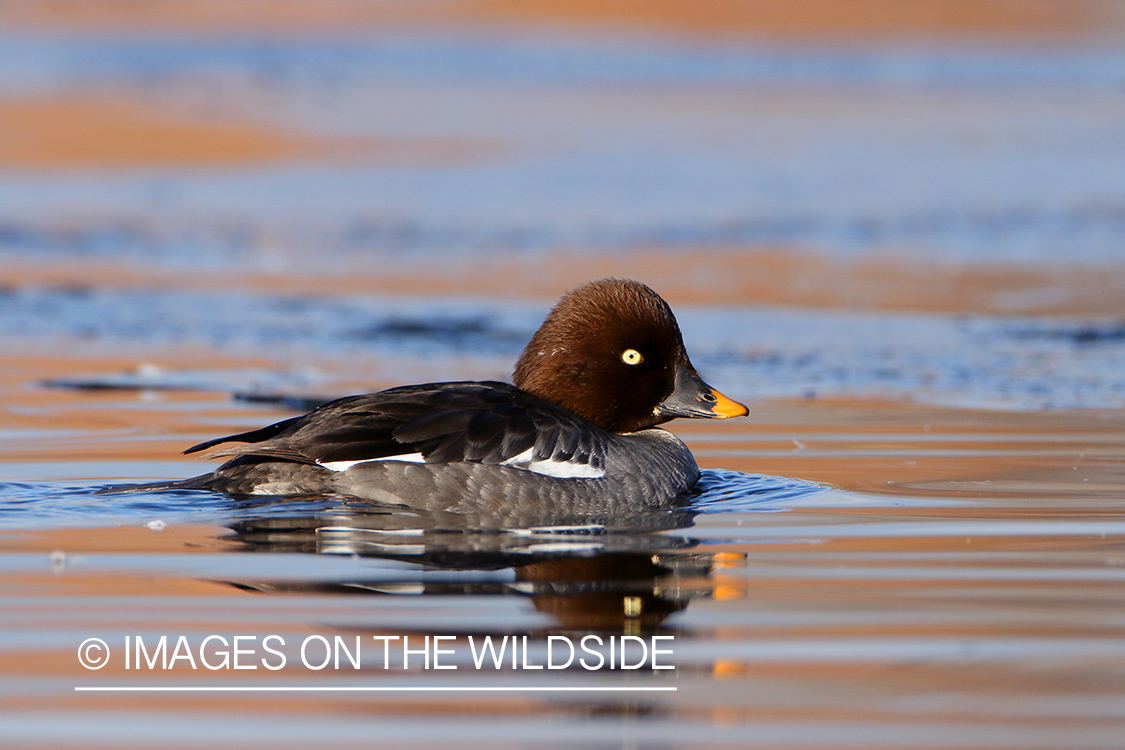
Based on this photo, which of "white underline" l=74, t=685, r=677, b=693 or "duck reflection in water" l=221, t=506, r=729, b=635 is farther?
"duck reflection in water" l=221, t=506, r=729, b=635

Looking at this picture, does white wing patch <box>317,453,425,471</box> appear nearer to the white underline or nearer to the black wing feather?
the black wing feather

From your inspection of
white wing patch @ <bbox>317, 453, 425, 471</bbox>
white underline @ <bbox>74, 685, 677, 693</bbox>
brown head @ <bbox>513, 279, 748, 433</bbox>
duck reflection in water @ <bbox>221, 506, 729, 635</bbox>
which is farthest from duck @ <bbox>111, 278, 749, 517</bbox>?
white underline @ <bbox>74, 685, 677, 693</bbox>

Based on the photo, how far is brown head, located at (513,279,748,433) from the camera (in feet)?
23.3

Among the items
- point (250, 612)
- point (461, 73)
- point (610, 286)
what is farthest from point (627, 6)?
point (250, 612)

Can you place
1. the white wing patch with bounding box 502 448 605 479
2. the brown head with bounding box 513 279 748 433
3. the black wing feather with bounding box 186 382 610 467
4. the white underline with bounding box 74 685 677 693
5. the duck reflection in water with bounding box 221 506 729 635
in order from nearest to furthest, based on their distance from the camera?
the white underline with bounding box 74 685 677 693 < the duck reflection in water with bounding box 221 506 729 635 < the black wing feather with bounding box 186 382 610 467 < the white wing patch with bounding box 502 448 605 479 < the brown head with bounding box 513 279 748 433

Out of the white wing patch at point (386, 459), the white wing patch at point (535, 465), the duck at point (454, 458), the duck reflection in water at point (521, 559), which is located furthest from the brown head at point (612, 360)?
the white wing patch at point (386, 459)

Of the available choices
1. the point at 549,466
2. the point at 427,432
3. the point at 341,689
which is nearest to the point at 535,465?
the point at 549,466

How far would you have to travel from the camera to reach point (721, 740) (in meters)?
3.80

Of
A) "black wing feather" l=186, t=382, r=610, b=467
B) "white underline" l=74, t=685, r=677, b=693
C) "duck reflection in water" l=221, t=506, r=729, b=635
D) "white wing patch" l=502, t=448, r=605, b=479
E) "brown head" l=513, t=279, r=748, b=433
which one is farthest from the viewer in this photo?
"brown head" l=513, t=279, r=748, b=433

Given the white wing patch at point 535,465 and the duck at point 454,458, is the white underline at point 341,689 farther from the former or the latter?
the white wing patch at point 535,465

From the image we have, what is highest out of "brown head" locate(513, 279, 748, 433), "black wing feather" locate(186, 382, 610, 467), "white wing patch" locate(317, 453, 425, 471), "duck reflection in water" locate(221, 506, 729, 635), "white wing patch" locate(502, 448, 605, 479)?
"brown head" locate(513, 279, 748, 433)

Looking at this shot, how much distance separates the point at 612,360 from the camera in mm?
7117

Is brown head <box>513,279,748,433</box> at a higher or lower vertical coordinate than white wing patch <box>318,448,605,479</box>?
higher

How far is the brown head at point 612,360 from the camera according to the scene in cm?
709
